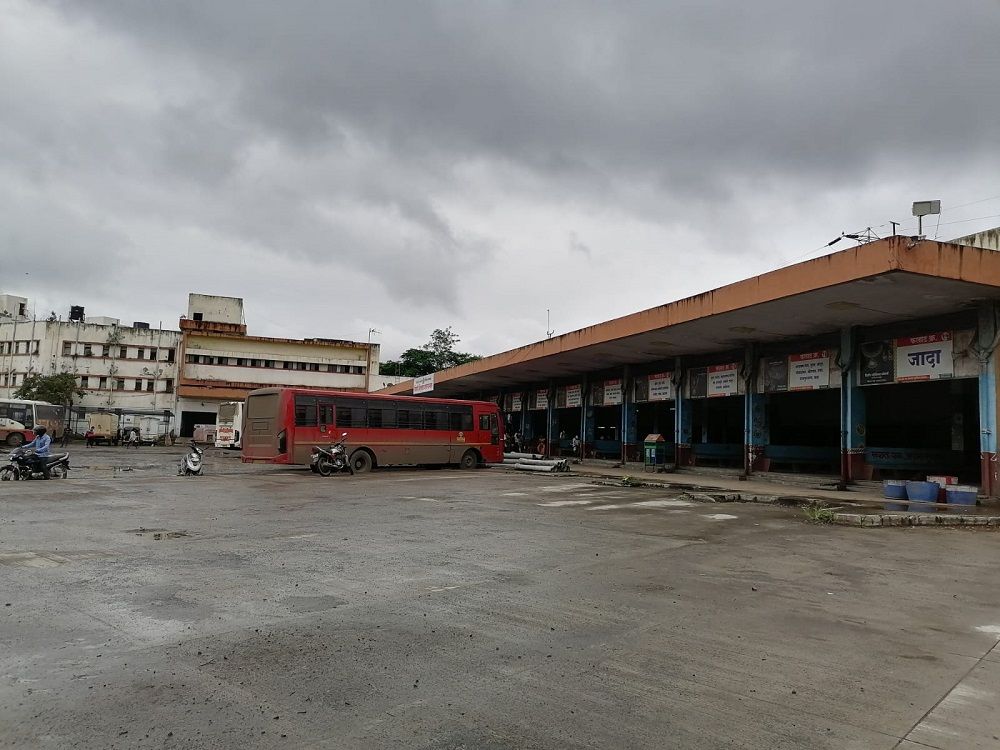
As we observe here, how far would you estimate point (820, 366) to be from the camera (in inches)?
773

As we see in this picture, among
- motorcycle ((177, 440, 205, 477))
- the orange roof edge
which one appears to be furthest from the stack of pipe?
motorcycle ((177, 440, 205, 477))

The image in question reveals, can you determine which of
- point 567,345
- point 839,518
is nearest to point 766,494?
point 839,518

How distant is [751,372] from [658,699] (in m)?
20.2

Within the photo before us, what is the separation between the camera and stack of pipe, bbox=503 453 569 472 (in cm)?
2438

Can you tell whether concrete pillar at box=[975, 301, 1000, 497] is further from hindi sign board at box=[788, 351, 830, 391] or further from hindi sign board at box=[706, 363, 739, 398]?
hindi sign board at box=[706, 363, 739, 398]

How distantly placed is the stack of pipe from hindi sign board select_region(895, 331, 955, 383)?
452 inches

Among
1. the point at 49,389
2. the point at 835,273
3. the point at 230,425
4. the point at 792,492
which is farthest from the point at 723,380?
the point at 49,389

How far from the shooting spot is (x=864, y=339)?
1839 centimetres

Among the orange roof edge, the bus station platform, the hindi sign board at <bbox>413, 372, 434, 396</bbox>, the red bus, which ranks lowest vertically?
the bus station platform

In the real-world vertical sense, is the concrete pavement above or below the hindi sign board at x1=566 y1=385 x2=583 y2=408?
below

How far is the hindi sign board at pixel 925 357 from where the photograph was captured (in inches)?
630

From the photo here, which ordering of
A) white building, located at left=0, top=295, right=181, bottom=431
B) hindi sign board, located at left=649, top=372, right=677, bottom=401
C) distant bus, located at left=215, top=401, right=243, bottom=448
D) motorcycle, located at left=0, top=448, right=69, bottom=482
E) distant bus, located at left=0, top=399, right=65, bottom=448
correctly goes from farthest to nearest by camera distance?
white building, located at left=0, top=295, right=181, bottom=431
distant bus, located at left=215, top=401, right=243, bottom=448
distant bus, located at left=0, top=399, right=65, bottom=448
hindi sign board, located at left=649, top=372, right=677, bottom=401
motorcycle, located at left=0, top=448, right=69, bottom=482

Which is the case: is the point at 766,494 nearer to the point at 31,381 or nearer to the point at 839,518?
the point at 839,518

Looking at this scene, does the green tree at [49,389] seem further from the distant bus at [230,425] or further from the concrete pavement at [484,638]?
the concrete pavement at [484,638]
